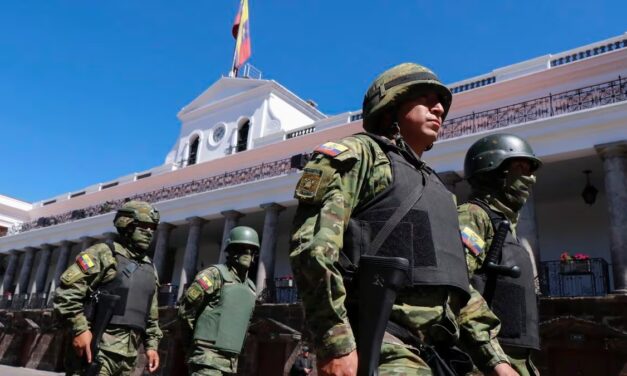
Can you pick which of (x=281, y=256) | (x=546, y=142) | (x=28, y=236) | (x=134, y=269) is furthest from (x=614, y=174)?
(x=28, y=236)

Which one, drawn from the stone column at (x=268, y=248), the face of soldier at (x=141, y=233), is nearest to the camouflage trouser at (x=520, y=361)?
the face of soldier at (x=141, y=233)

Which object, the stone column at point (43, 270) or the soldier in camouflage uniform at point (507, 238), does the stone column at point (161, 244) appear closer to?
the stone column at point (43, 270)

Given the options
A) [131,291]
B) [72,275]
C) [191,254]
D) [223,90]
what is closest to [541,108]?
[191,254]

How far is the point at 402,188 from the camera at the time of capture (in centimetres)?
223

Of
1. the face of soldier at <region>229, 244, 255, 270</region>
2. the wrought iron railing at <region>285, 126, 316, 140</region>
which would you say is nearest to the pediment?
the wrought iron railing at <region>285, 126, 316, 140</region>

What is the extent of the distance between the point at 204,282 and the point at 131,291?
0.68 metres

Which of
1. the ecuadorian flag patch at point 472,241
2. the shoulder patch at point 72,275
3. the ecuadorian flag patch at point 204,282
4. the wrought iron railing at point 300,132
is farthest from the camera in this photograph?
the wrought iron railing at point 300,132

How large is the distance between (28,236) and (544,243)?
27.4 m

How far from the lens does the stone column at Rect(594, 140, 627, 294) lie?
482 inches

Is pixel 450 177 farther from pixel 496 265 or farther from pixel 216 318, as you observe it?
pixel 496 265

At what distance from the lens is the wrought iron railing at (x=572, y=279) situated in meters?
13.5

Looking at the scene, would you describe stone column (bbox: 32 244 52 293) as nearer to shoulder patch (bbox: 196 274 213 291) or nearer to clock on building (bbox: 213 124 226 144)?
clock on building (bbox: 213 124 226 144)

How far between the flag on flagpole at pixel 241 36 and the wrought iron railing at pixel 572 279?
23920 mm

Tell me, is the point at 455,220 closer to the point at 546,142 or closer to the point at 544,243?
the point at 546,142
